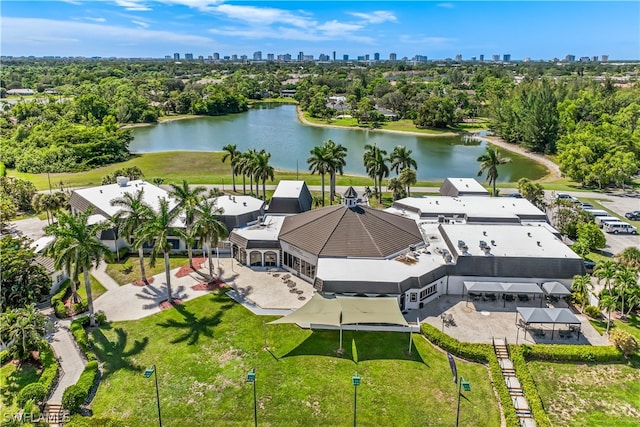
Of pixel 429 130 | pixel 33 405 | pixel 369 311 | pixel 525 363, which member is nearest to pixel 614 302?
pixel 525 363

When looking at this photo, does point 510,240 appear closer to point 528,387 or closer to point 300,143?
point 528,387

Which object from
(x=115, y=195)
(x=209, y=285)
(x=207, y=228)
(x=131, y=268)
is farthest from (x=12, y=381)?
(x=115, y=195)

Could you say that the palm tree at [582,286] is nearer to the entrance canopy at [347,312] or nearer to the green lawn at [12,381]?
the entrance canopy at [347,312]

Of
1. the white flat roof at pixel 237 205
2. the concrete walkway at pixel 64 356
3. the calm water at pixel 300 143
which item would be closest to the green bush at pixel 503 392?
the concrete walkway at pixel 64 356

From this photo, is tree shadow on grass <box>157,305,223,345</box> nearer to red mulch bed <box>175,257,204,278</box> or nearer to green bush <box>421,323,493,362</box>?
red mulch bed <box>175,257,204,278</box>

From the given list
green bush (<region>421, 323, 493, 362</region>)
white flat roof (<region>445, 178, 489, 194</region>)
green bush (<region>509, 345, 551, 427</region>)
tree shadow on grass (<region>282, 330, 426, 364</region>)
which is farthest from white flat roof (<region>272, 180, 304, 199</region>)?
green bush (<region>509, 345, 551, 427</region>)

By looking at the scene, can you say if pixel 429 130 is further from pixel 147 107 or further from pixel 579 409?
pixel 579 409
